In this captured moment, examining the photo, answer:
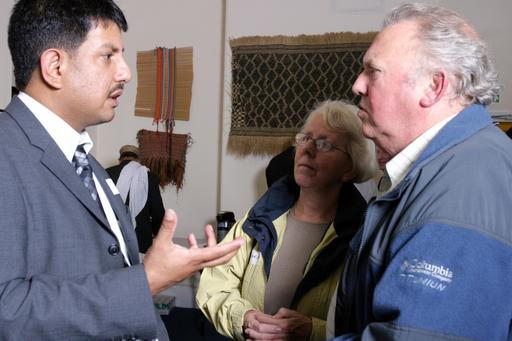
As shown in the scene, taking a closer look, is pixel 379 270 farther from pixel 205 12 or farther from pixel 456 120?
pixel 205 12

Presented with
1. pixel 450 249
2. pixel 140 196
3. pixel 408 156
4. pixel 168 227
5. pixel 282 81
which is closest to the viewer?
pixel 450 249

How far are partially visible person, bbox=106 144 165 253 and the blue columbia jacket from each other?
2949 millimetres

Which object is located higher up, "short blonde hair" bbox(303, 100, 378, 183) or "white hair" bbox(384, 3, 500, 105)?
"white hair" bbox(384, 3, 500, 105)

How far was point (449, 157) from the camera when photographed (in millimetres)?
923

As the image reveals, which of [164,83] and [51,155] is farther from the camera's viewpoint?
[164,83]

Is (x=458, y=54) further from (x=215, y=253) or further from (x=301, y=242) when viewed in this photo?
(x=301, y=242)

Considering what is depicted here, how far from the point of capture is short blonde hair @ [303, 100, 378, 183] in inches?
65.4

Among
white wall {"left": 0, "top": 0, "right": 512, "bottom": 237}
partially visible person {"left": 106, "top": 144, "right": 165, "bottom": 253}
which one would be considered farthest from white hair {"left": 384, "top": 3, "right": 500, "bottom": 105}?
white wall {"left": 0, "top": 0, "right": 512, "bottom": 237}

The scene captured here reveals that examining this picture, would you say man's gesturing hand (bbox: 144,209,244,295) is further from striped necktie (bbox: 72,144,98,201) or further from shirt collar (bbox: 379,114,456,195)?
shirt collar (bbox: 379,114,456,195)

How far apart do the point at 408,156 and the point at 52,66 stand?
852mm

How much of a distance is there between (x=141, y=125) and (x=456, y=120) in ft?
13.5

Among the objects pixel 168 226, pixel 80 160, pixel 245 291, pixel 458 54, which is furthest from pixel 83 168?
pixel 458 54

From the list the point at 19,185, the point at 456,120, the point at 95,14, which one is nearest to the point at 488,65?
the point at 456,120

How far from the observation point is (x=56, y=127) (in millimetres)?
1104
